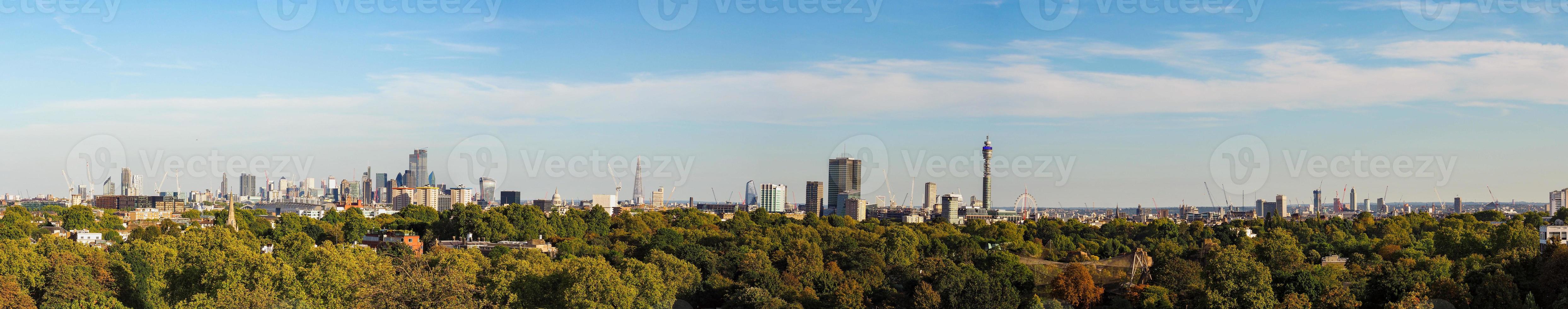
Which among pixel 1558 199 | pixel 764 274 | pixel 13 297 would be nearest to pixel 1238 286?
pixel 764 274

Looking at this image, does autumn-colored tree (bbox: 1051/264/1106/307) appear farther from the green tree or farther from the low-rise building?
the low-rise building

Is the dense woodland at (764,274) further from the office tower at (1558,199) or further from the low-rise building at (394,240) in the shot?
the office tower at (1558,199)

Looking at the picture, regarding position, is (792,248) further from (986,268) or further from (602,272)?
(602,272)

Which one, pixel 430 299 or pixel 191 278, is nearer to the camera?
pixel 430 299

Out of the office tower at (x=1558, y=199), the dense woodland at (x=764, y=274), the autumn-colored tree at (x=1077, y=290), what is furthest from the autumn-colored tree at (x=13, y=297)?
the office tower at (x=1558, y=199)

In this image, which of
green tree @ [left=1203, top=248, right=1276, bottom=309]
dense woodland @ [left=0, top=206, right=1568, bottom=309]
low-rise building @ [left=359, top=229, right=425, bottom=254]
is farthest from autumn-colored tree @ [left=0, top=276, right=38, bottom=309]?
green tree @ [left=1203, top=248, right=1276, bottom=309]


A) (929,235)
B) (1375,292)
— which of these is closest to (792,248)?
(929,235)

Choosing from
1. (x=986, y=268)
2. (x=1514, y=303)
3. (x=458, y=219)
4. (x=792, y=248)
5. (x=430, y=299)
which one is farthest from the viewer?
(x=458, y=219)
